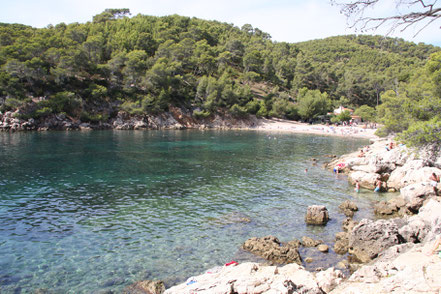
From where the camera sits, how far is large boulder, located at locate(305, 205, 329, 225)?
62.6 ft

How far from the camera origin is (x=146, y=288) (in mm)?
11688

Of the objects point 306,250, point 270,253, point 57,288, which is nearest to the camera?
point 57,288

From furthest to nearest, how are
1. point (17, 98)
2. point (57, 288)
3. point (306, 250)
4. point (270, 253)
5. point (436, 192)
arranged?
1. point (17, 98)
2. point (436, 192)
3. point (306, 250)
4. point (270, 253)
5. point (57, 288)

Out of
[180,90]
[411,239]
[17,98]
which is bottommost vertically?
[411,239]

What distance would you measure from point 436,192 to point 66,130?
73127 millimetres

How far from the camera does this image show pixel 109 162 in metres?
36.4

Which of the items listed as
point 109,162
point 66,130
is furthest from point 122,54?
point 109,162

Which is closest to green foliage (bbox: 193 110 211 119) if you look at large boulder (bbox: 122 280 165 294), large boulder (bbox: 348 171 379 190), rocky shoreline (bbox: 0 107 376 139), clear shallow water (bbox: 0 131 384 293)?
rocky shoreline (bbox: 0 107 376 139)

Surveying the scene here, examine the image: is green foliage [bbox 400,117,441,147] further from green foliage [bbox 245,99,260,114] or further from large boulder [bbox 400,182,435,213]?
green foliage [bbox 245,99,260,114]

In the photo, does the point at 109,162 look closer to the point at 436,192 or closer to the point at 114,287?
the point at 114,287

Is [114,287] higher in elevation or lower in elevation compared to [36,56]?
lower

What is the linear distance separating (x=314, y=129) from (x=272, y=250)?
84.3m

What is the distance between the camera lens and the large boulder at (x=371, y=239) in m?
14.6

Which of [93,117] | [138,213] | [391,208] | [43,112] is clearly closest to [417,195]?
[391,208]
